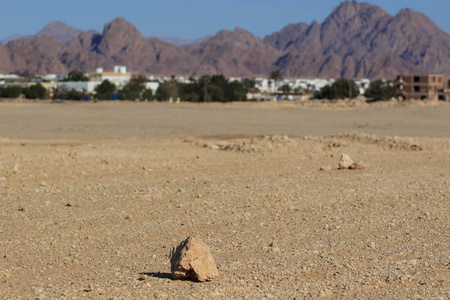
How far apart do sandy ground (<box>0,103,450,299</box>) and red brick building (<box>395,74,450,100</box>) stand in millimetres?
68382

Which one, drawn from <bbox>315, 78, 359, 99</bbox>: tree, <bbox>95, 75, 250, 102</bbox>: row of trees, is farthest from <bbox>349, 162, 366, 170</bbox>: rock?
<bbox>315, 78, 359, 99</bbox>: tree

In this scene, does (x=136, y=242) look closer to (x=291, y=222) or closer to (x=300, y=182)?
(x=291, y=222)

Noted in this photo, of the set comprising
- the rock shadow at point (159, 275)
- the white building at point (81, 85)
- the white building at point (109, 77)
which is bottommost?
the rock shadow at point (159, 275)

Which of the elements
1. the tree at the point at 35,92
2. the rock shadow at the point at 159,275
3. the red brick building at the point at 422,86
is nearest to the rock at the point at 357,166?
the rock shadow at the point at 159,275

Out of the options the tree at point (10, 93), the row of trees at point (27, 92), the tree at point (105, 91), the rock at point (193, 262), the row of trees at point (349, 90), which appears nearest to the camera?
the rock at point (193, 262)

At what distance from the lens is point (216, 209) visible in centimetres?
839

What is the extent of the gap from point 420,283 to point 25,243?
3.95 m

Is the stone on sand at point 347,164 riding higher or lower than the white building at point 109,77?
lower

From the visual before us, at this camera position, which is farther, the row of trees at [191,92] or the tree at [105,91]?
the row of trees at [191,92]

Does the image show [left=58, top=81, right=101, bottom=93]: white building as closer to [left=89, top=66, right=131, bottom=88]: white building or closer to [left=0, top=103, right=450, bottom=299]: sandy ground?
[left=89, top=66, right=131, bottom=88]: white building

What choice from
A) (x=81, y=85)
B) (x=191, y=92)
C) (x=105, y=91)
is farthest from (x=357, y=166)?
(x=81, y=85)

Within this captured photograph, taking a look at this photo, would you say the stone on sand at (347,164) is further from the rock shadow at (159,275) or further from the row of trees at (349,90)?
the row of trees at (349,90)

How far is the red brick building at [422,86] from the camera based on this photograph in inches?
3179

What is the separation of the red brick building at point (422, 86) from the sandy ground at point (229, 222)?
6838 centimetres
